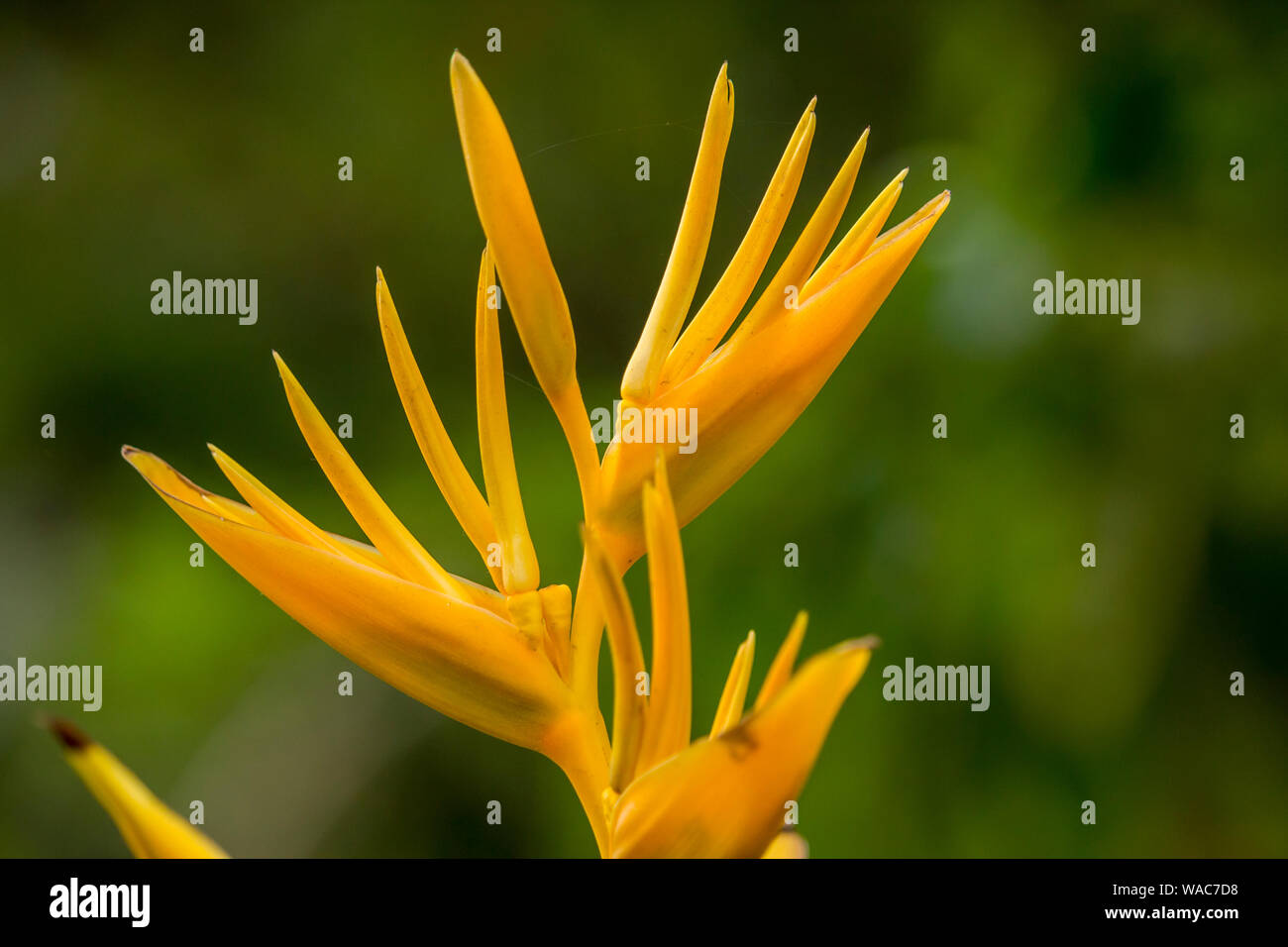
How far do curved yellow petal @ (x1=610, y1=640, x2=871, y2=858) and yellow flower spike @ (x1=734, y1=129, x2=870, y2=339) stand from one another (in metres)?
0.17

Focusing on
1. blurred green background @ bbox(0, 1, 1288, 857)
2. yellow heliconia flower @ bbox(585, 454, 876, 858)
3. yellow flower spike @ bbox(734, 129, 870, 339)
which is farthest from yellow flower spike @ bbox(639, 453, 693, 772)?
blurred green background @ bbox(0, 1, 1288, 857)

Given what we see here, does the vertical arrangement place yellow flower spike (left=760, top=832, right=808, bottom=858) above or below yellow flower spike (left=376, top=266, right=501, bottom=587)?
below

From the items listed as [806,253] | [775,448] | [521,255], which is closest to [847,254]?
[806,253]

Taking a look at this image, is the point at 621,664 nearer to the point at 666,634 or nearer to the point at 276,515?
the point at 666,634

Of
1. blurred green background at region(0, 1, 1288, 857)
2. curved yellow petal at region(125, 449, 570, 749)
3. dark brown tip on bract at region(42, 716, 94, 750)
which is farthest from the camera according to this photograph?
blurred green background at region(0, 1, 1288, 857)

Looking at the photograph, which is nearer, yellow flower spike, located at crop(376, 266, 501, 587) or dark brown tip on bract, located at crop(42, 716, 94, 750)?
dark brown tip on bract, located at crop(42, 716, 94, 750)

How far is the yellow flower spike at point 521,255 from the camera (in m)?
0.42

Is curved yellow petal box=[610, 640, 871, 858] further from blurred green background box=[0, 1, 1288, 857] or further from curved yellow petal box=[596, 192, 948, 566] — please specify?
blurred green background box=[0, 1, 1288, 857]

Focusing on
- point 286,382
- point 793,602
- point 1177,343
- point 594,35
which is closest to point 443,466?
point 286,382

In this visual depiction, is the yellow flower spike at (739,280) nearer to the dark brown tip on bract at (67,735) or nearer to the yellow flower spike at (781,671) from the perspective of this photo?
the yellow flower spike at (781,671)

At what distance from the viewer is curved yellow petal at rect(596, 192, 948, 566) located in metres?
0.46

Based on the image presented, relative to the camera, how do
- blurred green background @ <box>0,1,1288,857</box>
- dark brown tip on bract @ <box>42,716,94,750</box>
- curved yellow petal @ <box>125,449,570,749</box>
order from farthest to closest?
blurred green background @ <box>0,1,1288,857</box> < curved yellow petal @ <box>125,449,570,749</box> < dark brown tip on bract @ <box>42,716,94,750</box>

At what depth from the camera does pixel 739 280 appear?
0.48 metres

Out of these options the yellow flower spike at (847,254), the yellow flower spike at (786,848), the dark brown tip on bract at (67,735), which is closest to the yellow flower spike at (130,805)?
the dark brown tip on bract at (67,735)
